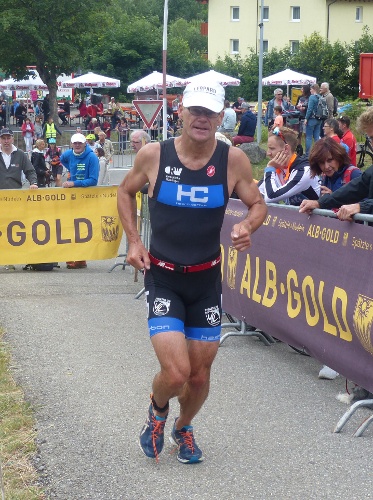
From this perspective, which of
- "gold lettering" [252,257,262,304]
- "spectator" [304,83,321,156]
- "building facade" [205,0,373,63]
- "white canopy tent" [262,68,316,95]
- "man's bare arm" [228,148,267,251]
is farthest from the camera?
"building facade" [205,0,373,63]

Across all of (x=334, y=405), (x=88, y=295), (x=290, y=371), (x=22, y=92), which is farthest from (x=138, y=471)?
(x=22, y=92)

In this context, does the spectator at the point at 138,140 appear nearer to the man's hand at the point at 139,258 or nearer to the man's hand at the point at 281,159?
the man's hand at the point at 281,159

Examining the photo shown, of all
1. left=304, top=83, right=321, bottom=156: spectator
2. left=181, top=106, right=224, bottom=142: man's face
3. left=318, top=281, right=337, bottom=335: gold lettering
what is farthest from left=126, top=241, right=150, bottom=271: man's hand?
left=304, top=83, right=321, bottom=156: spectator

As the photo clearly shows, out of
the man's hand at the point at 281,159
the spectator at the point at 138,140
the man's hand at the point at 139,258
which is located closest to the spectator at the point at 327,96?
the spectator at the point at 138,140

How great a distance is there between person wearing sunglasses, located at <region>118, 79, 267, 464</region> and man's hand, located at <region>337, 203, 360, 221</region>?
3.81 ft

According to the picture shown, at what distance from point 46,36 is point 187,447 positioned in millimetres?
50052

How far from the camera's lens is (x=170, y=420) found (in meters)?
6.06

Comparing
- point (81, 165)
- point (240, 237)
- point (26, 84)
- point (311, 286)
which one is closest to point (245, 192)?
point (240, 237)

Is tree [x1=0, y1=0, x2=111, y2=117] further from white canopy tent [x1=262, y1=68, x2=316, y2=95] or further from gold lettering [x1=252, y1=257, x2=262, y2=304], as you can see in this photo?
gold lettering [x1=252, y1=257, x2=262, y2=304]

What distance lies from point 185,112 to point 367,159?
1981 cm

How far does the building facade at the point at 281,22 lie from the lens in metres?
87.5

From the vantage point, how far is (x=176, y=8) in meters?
135

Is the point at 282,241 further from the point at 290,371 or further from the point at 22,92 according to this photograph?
the point at 22,92

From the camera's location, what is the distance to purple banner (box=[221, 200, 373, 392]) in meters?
6.11
